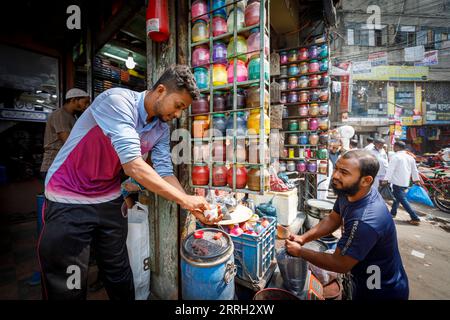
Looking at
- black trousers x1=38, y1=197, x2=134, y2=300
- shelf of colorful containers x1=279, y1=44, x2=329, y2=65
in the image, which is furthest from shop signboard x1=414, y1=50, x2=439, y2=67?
black trousers x1=38, y1=197, x2=134, y2=300

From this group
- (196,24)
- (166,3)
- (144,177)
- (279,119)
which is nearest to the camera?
(144,177)

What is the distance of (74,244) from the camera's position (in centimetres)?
139

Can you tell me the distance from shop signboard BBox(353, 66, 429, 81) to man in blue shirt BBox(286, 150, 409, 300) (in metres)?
17.1

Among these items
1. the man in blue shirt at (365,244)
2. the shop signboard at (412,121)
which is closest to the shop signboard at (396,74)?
the shop signboard at (412,121)

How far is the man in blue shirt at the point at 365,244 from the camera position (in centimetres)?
155

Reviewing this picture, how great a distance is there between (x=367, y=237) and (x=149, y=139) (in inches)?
75.1

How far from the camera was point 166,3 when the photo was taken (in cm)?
187

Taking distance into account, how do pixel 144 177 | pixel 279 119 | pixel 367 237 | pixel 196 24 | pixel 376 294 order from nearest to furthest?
pixel 144 177
pixel 367 237
pixel 376 294
pixel 196 24
pixel 279 119

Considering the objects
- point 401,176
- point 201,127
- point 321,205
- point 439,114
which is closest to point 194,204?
point 201,127

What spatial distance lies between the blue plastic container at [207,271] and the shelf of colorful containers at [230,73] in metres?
0.58
